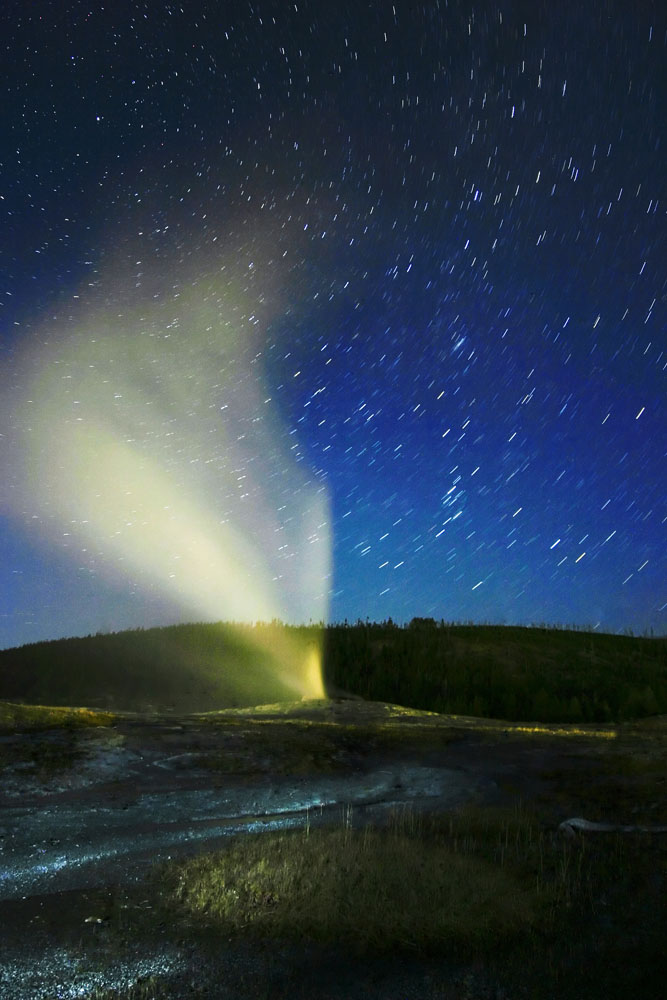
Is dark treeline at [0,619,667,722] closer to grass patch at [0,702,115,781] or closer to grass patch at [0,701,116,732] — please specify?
grass patch at [0,701,116,732]

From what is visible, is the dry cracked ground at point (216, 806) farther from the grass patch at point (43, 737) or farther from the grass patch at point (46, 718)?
the grass patch at point (46, 718)

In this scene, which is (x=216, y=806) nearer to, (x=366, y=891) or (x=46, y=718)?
(x=366, y=891)

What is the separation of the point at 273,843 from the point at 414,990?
3.74 m

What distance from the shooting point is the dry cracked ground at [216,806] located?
6.30 m

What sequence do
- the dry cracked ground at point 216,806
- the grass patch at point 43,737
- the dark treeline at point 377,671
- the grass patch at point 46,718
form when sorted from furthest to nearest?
the dark treeline at point 377,671 → the grass patch at point 46,718 → the grass patch at point 43,737 → the dry cracked ground at point 216,806

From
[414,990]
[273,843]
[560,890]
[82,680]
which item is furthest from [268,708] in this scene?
[414,990]

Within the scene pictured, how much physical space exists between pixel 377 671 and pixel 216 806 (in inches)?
952

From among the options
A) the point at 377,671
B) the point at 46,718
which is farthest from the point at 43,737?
the point at 377,671

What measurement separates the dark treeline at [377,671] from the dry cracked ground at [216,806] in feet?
35.3

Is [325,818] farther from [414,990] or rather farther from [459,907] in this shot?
[414,990]

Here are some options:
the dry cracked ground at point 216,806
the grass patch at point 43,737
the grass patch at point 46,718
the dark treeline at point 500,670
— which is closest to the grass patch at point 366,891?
the dry cracked ground at point 216,806

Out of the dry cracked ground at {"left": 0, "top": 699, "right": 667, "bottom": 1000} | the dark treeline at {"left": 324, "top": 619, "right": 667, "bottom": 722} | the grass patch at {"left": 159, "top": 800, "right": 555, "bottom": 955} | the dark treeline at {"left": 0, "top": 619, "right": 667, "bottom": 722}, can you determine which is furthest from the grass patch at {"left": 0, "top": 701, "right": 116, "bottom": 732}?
the dark treeline at {"left": 324, "top": 619, "right": 667, "bottom": 722}

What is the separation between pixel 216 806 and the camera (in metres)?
11.8

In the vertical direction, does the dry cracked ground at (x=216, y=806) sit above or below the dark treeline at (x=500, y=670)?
below
